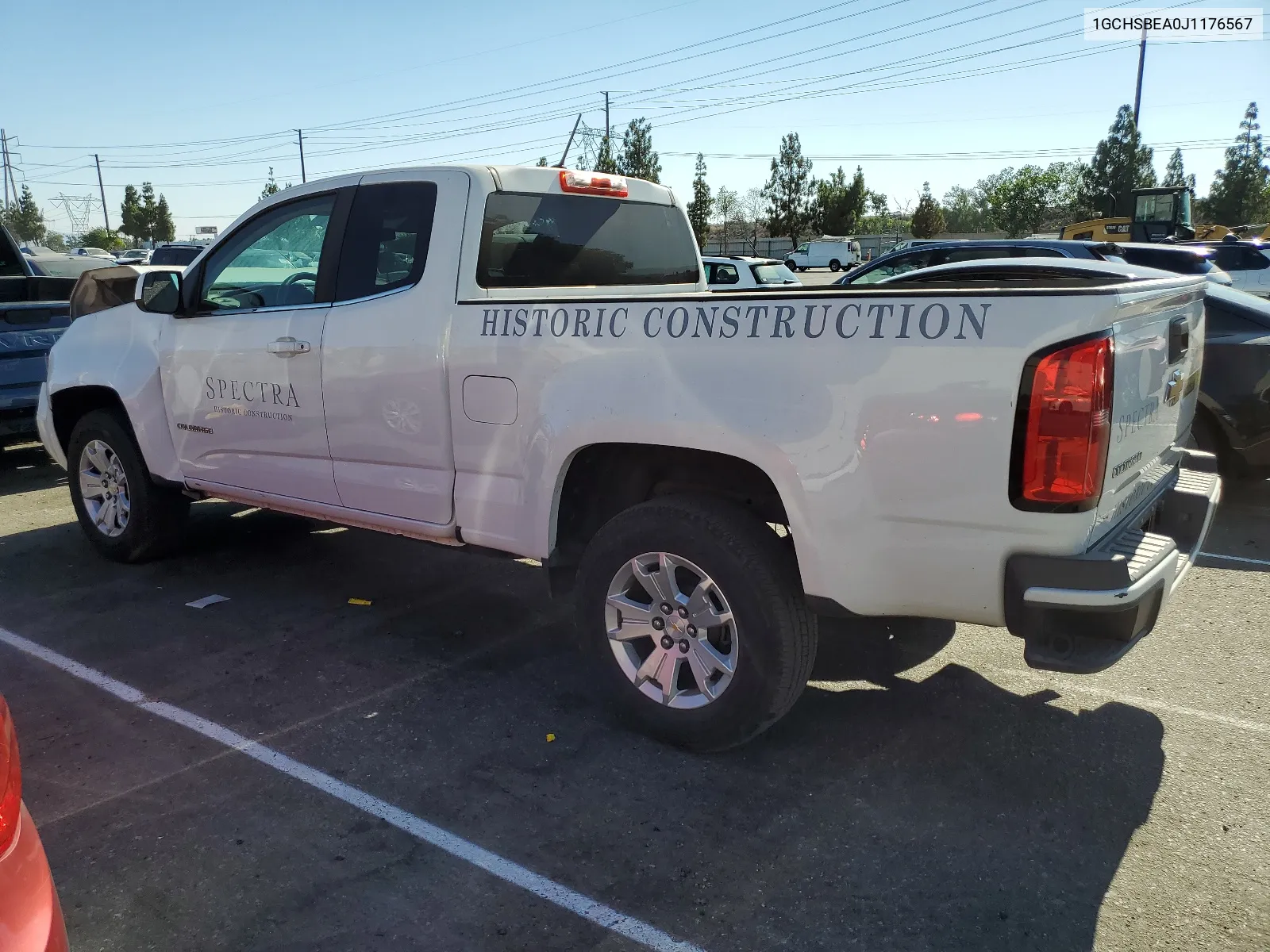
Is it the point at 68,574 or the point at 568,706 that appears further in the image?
the point at 68,574

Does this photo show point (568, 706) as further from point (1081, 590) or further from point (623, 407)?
point (1081, 590)

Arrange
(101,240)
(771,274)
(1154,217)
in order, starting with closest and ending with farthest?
(771,274) < (1154,217) < (101,240)

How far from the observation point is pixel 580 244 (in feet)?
15.3

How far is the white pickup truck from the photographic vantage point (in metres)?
2.84

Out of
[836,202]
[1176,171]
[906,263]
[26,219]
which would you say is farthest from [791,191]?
[26,219]

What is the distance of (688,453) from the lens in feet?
11.6

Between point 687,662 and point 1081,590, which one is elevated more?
point 1081,590

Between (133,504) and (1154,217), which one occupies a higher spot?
(1154,217)

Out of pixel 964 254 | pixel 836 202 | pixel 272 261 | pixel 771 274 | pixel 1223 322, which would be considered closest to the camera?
pixel 272 261

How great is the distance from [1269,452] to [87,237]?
112 meters

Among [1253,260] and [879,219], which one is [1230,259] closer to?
[1253,260]

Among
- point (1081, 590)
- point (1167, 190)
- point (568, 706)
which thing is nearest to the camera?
point (1081, 590)

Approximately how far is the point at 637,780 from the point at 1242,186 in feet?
249

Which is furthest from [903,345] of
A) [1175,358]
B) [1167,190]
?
[1167,190]
